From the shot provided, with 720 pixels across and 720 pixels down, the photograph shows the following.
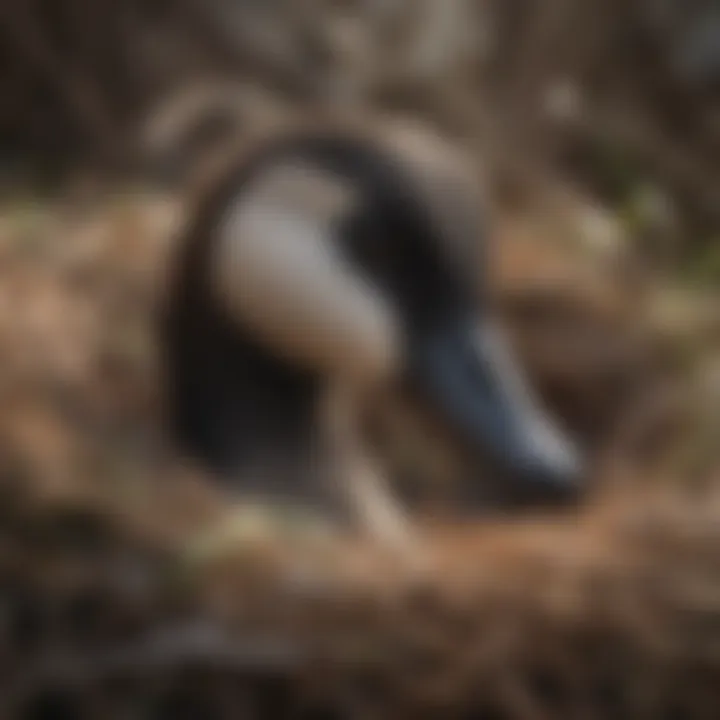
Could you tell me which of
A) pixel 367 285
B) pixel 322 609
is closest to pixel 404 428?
pixel 367 285

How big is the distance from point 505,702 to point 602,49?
40.3 inches

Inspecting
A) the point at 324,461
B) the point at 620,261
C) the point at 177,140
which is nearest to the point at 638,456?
the point at 324,461

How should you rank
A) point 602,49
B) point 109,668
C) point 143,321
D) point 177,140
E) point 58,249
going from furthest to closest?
point 602,49 → point 177,140 → point 58,249 → point 143,321 → point 109,668

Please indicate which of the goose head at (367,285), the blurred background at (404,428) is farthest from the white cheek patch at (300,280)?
the blurred background at (404,428)

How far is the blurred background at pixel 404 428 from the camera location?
87 cm

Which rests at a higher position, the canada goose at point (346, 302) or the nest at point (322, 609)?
the canada goose at point (346, 302)

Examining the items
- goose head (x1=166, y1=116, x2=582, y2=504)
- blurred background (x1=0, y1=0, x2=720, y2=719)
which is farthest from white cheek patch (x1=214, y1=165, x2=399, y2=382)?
blurred background (x1=0, y1=0, x2=720, y2=719)

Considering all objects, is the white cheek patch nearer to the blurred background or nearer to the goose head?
the goose head

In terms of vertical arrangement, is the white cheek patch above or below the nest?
above

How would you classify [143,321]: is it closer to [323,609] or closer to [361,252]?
[361,252]

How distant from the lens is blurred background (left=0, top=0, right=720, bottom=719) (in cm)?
87

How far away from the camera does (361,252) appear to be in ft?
3.50

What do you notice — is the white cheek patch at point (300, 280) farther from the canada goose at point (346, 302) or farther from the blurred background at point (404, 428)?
the blurred background at point (404, 428)

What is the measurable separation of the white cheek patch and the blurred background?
101 millimetres
